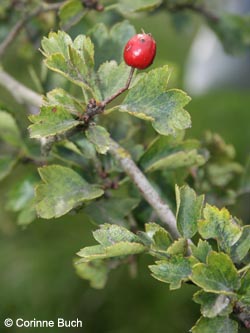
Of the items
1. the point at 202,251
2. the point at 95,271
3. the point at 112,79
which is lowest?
the point at 95,271

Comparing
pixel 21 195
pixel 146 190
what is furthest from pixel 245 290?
pixel 21 195

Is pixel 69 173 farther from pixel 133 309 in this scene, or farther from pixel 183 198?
pixel 133 309

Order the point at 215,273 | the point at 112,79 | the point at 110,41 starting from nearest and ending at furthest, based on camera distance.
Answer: the point at 215,273
the point at 112,79
the point at 110,41

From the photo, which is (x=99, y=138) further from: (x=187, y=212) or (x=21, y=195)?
(x=21, y=195)

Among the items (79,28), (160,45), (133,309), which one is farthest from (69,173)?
(160,45)

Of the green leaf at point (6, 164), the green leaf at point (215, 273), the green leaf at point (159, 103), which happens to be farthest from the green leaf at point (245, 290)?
the green leaf at point (6, 164)
